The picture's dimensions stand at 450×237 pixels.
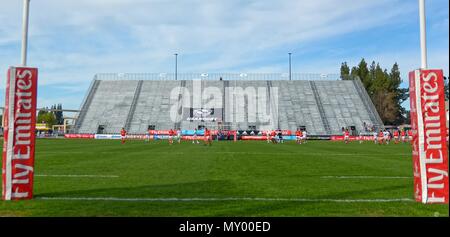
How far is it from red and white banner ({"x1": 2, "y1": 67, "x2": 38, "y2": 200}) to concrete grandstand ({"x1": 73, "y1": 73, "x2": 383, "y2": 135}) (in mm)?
58936

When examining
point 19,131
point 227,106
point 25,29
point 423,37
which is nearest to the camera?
point 423,37

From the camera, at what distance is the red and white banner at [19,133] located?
8266mm

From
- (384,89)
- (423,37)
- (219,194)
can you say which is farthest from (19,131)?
(384,89)

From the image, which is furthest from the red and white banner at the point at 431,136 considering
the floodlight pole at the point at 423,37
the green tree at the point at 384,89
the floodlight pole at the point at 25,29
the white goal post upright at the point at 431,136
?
the green tree at the point at 384,89

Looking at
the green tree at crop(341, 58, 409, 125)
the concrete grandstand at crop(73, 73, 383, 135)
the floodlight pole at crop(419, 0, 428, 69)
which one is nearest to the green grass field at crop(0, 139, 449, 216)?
the floodlight pole at crop(419, 0, 428, 69)

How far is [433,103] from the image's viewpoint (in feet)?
26.4

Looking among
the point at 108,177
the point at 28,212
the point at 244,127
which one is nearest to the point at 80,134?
the point at 244,127

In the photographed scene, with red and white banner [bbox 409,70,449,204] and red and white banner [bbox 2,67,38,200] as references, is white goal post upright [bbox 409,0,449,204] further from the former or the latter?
red and white banner [bbox 2,67,38,200]

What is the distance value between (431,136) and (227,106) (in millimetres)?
64599

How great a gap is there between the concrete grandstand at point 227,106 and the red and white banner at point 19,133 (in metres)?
58.9

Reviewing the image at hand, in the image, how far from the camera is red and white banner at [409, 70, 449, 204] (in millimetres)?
8008

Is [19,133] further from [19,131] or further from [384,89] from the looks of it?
[384,89]

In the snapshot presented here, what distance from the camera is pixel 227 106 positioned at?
238 ft
